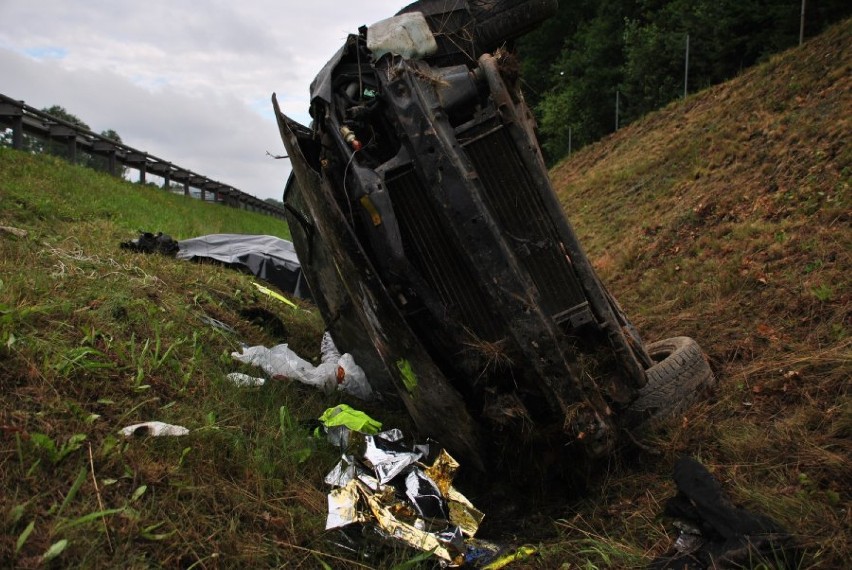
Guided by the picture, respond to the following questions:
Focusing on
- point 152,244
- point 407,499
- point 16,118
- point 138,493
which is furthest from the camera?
point 16,118

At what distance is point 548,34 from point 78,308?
36.2 m

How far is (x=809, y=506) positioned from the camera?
2.17m

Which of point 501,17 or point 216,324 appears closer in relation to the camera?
point 501,17

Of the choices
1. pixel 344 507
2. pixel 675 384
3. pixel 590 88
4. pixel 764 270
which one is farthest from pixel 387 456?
pixel 590 88

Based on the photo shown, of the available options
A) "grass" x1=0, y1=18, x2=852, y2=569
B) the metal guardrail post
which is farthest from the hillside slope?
the metal guardrail post

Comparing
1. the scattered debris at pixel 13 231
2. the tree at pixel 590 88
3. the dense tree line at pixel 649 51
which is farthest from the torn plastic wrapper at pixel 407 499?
the tree at pixel 590 88

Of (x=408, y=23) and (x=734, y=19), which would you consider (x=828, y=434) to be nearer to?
(x=408, y=23)

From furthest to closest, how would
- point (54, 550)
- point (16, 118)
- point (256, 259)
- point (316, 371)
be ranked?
point (16, 118)
point (256, 259)
point (316, 371)
point (54, 550)

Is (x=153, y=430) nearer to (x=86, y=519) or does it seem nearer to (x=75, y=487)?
(x=75, y=487)

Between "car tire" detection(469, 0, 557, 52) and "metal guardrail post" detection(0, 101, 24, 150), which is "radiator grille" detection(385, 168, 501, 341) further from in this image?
"metal guardrail post" detection(0, 101, 24, 150)

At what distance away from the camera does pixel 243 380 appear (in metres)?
3.29

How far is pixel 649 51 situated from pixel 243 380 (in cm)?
2149

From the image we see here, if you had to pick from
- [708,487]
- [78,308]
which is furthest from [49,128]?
[708,487]

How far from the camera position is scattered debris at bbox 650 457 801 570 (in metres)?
2.00
